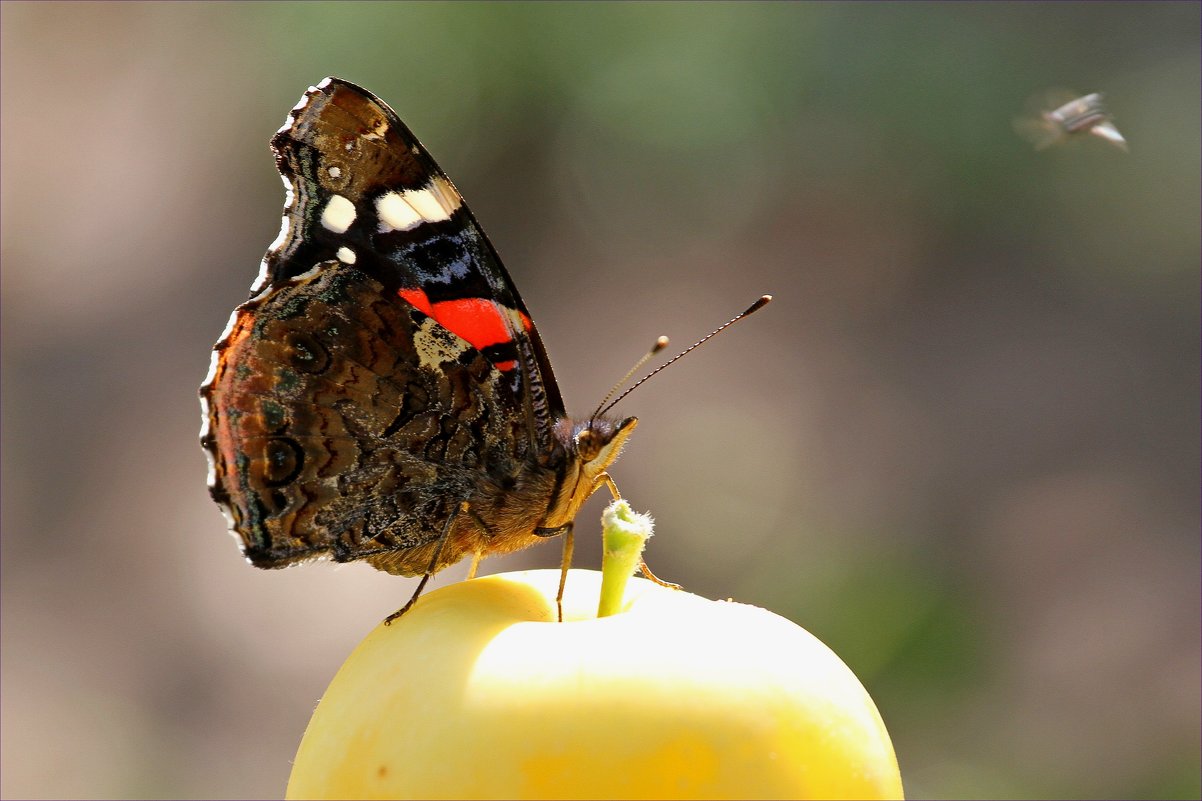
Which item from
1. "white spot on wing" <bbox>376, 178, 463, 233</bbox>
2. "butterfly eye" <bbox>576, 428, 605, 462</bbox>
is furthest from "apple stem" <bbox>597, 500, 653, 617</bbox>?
"white spot on wing" <bbox>376, 178, 463, 233</bbox>

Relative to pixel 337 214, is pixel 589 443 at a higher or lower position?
lower

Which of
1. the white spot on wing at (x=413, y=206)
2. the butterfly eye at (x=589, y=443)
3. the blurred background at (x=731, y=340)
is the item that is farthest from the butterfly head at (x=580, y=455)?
the blurred background at (x=731, y=340)

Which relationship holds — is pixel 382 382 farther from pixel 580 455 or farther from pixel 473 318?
pixel 580 455

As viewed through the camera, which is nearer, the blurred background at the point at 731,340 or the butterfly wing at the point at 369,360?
the butterfly wing at the point at 369,360

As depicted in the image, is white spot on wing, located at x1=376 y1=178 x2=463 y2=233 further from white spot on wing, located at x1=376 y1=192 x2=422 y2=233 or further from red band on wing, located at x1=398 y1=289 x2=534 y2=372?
red band on wing, located at x1=398 y1=289 x2=534 y2=372

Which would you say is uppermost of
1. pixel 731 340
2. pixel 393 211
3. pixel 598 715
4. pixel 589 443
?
pixel 393 211

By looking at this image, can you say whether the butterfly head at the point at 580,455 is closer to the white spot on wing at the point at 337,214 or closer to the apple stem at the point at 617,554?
the apple stem at the point at 617,554

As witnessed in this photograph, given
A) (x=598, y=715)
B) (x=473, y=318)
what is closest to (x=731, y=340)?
(x=473, y=318)
